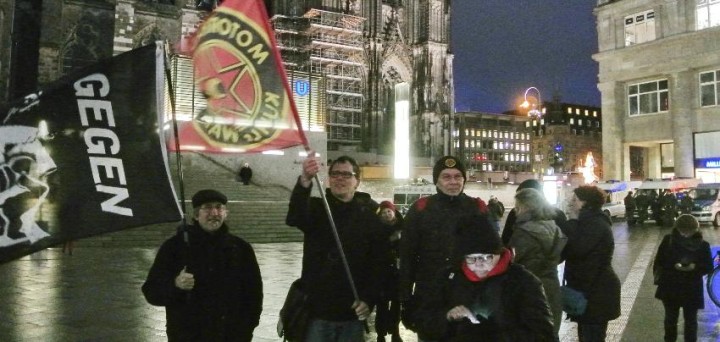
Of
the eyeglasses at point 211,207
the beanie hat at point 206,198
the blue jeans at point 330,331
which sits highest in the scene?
the beanie hat at point 206,198

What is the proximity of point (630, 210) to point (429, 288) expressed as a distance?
1038 inches

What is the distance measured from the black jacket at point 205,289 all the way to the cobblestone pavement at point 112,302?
9.31 ft

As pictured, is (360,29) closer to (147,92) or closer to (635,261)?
(635,261)

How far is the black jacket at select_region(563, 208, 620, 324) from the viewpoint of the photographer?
4.58 m

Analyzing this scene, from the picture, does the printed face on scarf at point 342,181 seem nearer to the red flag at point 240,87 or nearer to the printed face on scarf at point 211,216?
the red flag at point 240,87

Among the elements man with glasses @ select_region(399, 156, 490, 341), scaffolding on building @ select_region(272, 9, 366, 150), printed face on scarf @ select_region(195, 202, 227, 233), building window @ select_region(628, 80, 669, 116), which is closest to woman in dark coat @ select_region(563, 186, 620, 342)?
man with glasses @ select_region(399, 156, 490, 341)

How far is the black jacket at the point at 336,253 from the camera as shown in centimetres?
355

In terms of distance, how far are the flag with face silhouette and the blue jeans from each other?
42.1 inches

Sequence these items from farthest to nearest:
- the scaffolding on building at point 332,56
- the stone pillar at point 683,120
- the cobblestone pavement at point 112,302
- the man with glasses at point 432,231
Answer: the scaffolding on building at point 332,56 → the stone pillar at point 683,120 → the cobblestone pavement at point 112,302 → the man with glasses at point 432,231

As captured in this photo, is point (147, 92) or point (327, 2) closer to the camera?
point (147, 92)

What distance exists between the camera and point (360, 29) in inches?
2004

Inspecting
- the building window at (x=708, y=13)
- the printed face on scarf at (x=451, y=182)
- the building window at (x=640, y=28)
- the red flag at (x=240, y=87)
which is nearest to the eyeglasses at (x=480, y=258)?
the printed face on scarf at (x=451, y=182)

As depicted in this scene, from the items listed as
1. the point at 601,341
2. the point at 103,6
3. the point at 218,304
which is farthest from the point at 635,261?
the point at 103,6

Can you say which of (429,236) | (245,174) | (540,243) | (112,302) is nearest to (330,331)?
(429,236)
